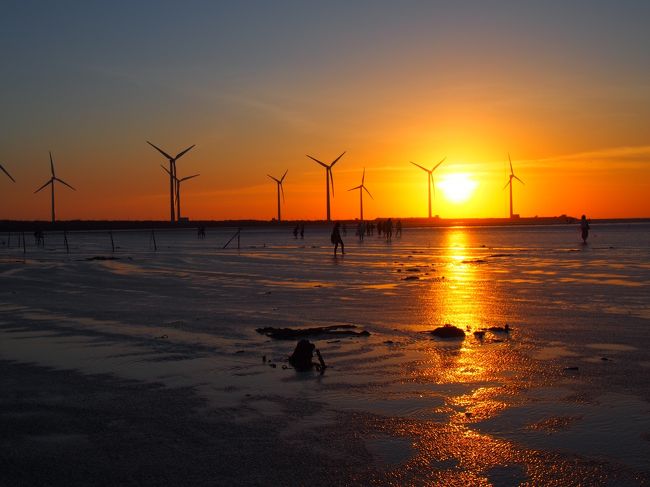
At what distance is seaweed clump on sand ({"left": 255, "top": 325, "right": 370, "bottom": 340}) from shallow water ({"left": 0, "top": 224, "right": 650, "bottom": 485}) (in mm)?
377

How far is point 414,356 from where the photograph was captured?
10.8 m

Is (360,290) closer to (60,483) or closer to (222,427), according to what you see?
(222,427)

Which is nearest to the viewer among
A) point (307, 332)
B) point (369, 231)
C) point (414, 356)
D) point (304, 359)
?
point (304, 359)

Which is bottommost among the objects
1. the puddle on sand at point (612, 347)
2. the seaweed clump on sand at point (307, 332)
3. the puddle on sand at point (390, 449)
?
the puddle on sand at point (390, 449)

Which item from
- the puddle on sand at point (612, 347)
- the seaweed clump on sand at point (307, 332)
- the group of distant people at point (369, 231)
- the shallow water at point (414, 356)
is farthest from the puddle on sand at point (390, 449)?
the group of distant people at point (369, 231)

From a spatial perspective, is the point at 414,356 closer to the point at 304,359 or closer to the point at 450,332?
the point at 304,359

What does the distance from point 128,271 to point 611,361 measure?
83.7 ft

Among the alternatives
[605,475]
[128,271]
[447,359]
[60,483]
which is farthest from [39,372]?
[128,271]

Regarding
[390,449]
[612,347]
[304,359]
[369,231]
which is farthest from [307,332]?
[369,231]

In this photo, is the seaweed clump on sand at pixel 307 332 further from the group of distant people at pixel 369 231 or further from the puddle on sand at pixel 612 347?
the group of distant people at pixel 369 231

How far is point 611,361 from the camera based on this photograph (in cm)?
1016

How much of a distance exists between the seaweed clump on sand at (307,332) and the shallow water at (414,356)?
0.38 m

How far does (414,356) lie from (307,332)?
9.43 feet

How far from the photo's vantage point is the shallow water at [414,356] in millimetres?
6617
